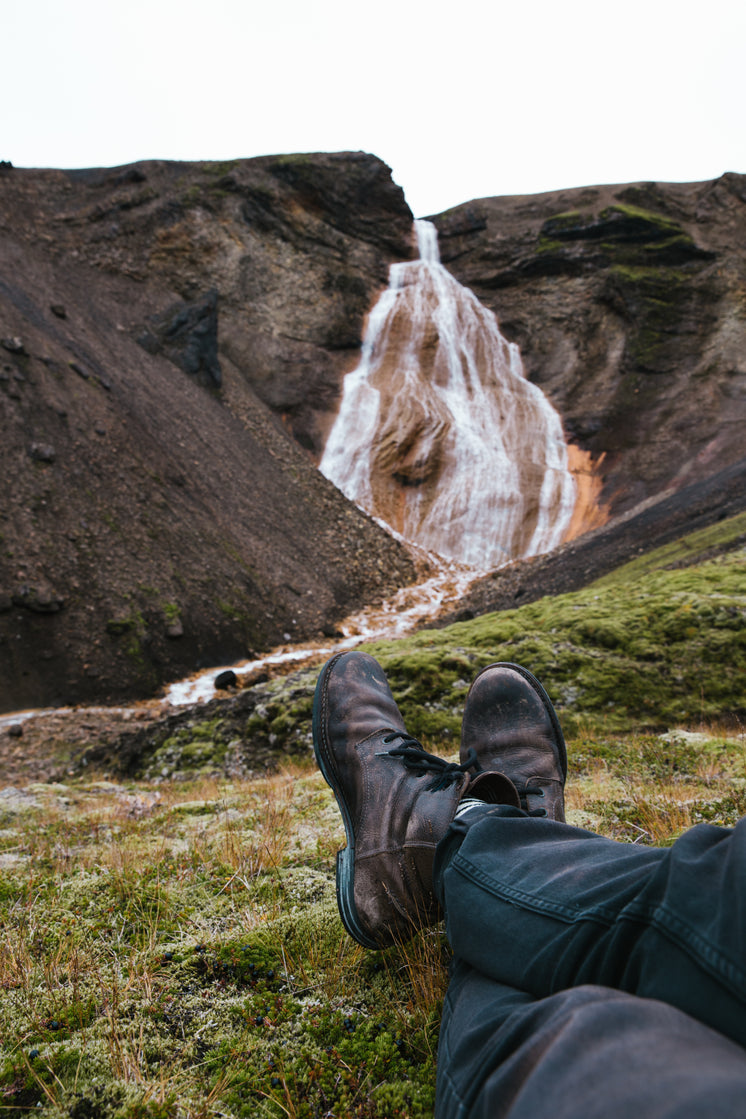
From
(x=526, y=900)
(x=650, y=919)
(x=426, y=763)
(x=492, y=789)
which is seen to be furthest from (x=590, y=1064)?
(x=426, y=763)

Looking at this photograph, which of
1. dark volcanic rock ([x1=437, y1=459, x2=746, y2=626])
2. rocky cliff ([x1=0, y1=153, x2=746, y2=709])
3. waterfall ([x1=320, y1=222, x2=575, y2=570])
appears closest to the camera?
rocky cliff ([x1=0, y1=153, x2=746, y2=709])

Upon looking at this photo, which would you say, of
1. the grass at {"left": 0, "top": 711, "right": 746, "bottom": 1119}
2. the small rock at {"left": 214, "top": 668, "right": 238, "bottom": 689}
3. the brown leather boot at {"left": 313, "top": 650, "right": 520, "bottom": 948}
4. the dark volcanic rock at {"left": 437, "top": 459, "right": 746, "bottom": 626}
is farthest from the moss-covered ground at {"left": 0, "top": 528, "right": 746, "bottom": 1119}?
the dark volcanic rock at {"left": 437, "top": 459, "right": 746, "bottom": 626}

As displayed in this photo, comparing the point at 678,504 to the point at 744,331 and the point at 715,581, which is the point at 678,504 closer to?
the point at 715,581

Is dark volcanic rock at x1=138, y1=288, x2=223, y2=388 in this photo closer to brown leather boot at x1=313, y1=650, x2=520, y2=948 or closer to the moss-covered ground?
the moss-covered ground

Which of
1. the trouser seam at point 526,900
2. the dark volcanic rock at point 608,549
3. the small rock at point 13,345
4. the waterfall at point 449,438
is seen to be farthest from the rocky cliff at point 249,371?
the trouser seam at point 526,900

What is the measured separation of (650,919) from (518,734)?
65.7 inches

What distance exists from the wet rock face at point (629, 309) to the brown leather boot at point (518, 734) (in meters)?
22.8

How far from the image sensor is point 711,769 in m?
3.49

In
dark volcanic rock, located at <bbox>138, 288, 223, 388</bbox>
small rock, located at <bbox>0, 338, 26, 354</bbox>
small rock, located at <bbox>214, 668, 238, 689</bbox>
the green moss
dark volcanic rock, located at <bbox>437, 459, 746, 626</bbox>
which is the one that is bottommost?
small rock, located at <bbox>214, 668, 238, 689</bbox>

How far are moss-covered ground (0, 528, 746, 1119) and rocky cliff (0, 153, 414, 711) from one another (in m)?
6.81

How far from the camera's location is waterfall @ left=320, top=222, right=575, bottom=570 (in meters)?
24.7

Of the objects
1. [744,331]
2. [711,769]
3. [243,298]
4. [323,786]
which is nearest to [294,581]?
[323,786]

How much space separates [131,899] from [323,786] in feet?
6.52

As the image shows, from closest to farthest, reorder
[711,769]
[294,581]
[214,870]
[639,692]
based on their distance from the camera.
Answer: [214,870], [711,769], [639,692], [294,581]
